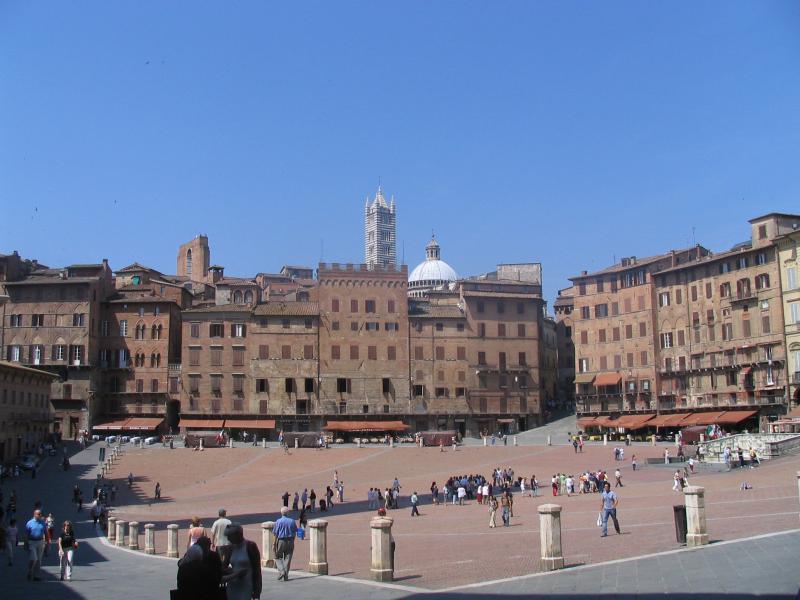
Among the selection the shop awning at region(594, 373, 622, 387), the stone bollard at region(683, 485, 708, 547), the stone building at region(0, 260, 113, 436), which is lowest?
the stone bollard at region(683, 485, 708, 547)

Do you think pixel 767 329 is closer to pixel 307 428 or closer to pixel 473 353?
pixel 473 353

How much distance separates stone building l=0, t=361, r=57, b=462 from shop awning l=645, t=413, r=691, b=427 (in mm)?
43736

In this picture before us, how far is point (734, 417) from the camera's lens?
63.9 meters

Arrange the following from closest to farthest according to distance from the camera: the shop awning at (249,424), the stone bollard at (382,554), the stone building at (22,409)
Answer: the stone bollard at (382,554) < the stone building at (22,409) < the shop awning at (249,424)

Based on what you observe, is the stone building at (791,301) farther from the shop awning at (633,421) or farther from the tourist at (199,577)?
the tourist at (199,577)

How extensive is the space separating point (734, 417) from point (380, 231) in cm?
11904

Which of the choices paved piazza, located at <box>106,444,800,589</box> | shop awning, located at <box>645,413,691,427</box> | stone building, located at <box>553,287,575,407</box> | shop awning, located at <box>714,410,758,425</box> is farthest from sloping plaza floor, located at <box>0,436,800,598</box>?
stone building, located at <box>553,287,575,407</box>

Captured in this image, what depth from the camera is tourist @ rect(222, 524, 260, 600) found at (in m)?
11.4

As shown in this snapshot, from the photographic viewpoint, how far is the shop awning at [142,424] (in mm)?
72875

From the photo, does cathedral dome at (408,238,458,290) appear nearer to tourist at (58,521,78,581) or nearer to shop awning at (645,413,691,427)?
shop awning at (645,413,691,427)

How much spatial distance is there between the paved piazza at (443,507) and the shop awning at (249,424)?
1145 cm

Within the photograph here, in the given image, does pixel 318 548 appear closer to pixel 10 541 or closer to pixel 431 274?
pixel 10 541

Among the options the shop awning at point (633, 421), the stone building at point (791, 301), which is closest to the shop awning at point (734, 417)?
the stone building at point (791, 301)

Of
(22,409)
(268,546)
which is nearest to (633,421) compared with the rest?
(22,409)
